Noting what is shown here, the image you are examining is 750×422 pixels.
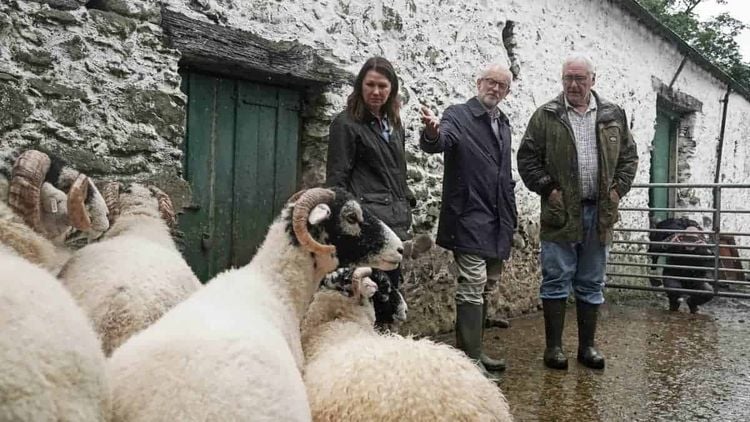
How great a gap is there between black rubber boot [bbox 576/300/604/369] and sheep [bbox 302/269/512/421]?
2.48 meters

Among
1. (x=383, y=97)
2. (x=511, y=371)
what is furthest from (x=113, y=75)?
(x=511, y=371)

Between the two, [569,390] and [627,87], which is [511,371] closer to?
[569,390]

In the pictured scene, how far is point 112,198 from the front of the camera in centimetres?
363

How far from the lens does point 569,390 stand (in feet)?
14.6

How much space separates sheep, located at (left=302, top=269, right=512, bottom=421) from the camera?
8.01 ft

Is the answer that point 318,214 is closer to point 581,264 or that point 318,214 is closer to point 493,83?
point 493,83

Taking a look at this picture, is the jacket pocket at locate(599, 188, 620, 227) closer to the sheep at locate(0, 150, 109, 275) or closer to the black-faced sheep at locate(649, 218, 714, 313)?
the sheep at locate(0, 150, 109, 275)

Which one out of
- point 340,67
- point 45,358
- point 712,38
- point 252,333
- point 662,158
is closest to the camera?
point 45,358

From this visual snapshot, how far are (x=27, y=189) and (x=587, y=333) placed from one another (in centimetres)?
396

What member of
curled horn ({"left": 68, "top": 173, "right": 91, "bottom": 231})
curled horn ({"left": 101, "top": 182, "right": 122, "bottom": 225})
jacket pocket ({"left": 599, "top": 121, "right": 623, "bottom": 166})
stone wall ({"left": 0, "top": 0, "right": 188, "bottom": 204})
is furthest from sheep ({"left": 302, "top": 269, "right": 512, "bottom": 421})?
jacket pocket ({"left": 599, "top": 121, "right": 623, "bottom": 166})

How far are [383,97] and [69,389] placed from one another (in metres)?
2.64

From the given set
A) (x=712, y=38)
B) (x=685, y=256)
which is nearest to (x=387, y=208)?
(x=685, y=256)

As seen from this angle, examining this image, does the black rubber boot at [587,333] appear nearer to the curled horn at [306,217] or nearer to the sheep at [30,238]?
the curled horn at [306,217]

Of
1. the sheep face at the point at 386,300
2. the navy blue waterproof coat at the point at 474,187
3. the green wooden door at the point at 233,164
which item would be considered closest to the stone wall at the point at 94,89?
the green wooden door at the point at 233,164
